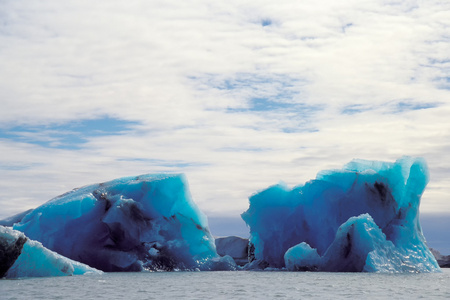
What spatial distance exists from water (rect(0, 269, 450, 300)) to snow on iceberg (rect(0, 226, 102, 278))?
0.45 m

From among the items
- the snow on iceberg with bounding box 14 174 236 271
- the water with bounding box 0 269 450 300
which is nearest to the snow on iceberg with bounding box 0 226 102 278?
the water with bounding box 0 269 450 300

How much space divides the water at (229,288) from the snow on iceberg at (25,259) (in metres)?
0.45

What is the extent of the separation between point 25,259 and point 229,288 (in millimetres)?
5017

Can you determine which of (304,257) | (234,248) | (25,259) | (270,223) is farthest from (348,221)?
(234,248)

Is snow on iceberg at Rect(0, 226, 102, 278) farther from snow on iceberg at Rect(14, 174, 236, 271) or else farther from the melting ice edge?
snow on iceberg at Rect(14, 174, 236, 271)

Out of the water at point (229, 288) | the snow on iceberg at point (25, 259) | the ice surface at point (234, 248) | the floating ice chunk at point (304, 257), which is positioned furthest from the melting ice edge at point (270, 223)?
the ice surface at point (234, 248)

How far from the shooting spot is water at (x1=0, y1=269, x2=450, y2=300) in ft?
39.8

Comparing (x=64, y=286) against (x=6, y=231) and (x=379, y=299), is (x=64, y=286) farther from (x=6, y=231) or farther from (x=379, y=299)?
(x=379, y=299)

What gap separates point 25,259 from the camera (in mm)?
15398

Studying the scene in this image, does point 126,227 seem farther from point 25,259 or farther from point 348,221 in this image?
point 348,221

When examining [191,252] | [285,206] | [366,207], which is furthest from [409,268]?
[191,252]

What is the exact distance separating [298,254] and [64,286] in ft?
28.4

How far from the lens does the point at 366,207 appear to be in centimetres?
2092

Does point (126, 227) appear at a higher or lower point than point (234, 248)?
higher
